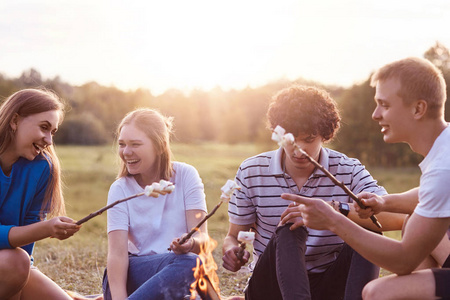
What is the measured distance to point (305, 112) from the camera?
12.9 feet

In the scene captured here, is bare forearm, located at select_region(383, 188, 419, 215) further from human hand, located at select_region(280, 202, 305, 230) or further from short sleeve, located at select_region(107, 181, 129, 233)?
short sleeve, located at select_region(107, 181, 129, 233)

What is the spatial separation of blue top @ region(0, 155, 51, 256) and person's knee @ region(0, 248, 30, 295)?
0.23 meters

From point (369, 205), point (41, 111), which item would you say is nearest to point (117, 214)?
point (41, 111)

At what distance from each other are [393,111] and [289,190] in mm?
1213

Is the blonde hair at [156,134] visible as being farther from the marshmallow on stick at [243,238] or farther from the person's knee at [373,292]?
the person's knee at [373,292]

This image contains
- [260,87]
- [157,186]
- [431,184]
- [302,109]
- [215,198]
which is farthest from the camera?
[260,87]

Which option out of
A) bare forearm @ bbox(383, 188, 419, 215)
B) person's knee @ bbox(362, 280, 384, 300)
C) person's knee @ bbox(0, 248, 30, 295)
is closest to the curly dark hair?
bare forearm @ bbox(383, 188, 419, 215)

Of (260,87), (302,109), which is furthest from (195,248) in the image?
(260,87)

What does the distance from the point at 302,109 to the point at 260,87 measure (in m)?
25.2

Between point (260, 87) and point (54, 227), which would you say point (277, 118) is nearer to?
point (54, 227)

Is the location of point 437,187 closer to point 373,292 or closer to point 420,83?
point 420,83

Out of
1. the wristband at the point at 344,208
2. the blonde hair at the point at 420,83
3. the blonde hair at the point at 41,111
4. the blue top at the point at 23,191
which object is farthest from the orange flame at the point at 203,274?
the blonde hair at the point at 420,83

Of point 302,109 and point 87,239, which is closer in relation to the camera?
point 302,109

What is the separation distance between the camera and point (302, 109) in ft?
12.9
